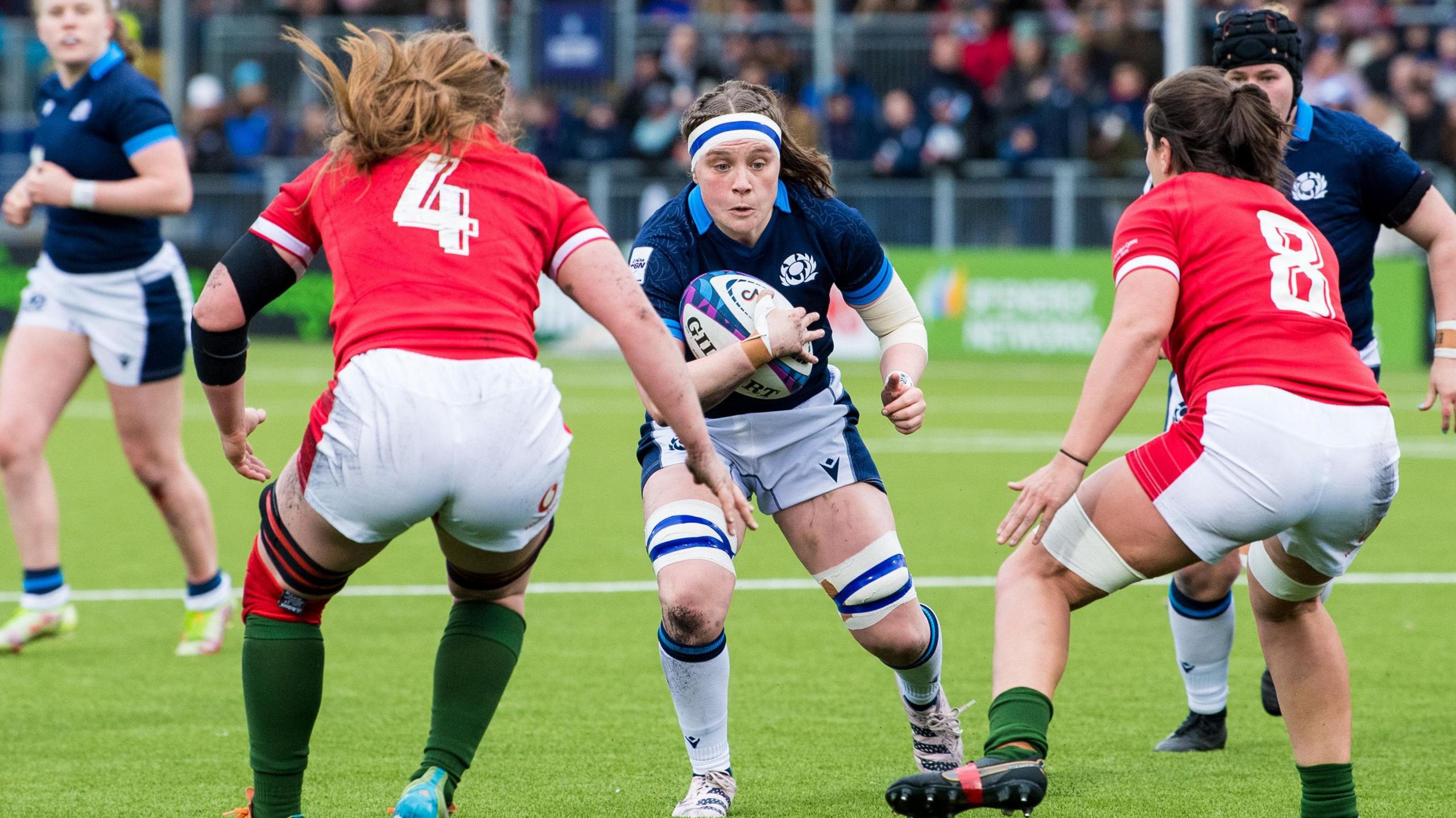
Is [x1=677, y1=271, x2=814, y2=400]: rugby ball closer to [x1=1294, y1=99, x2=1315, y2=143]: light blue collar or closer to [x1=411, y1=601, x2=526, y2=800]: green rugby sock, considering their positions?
[x1=411, y1=601, x2=526, y2=800]: green rugby sock

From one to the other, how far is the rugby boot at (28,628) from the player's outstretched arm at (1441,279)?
A: 4937 millimetres

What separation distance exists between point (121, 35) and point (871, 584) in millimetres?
4004

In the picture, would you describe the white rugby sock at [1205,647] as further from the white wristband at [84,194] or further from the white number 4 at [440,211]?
the white wristband at [84,194]

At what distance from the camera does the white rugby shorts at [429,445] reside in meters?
3.55

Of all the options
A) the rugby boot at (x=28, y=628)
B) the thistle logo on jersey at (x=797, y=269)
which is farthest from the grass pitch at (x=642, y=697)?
the thistle logo on jersey at (x=797, y=269)

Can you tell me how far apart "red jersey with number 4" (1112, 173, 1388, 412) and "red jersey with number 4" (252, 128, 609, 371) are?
1.26 m

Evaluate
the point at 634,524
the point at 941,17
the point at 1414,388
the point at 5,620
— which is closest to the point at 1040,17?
the point at 941,17

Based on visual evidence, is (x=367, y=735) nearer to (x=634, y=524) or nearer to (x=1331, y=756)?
(x=1331, y=756)

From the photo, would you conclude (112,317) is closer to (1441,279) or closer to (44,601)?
(44,601)

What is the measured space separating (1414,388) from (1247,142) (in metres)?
12.7

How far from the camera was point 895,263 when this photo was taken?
19047 mm

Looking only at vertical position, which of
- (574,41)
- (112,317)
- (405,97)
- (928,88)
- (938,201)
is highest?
(405,97)

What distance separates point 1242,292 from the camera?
12.7 feet

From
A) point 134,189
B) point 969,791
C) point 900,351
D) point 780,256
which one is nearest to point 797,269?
point 780,256
